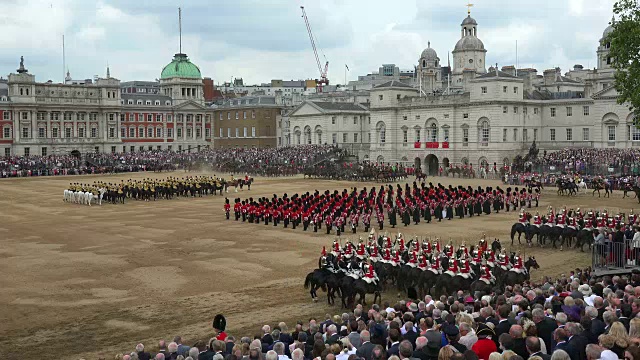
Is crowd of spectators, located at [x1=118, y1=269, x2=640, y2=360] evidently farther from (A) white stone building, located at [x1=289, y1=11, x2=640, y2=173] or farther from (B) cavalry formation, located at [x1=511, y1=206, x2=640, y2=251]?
(A) white stone building, located at [x1=289, y1=11, x2=640, y2=173]

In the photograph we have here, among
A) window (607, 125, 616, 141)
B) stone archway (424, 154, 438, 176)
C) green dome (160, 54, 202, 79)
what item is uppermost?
green dome (160, 54, 202, 79)

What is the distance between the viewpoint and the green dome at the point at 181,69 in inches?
4188

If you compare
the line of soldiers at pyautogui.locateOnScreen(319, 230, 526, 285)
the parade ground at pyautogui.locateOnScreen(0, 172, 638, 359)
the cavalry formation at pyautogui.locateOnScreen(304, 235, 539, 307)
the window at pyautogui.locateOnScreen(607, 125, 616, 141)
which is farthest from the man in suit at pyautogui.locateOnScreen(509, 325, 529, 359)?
the window at pyautogui.locateOnScreen(607, 125, 616, 141)

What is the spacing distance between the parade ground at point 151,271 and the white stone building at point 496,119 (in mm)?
22870

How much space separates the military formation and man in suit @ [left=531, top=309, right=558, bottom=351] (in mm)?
5882

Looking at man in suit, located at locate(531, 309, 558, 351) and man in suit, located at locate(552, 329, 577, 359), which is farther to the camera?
man in suit, located at locate(531, 309, 558, 351)

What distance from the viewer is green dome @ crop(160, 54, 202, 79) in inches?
4188

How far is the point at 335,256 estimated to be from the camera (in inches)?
717

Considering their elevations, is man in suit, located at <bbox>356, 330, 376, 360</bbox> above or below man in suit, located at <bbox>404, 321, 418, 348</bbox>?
below

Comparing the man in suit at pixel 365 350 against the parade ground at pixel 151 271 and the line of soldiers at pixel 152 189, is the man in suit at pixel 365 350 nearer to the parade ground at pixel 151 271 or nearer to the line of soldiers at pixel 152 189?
the parade ground at pixel 151 271

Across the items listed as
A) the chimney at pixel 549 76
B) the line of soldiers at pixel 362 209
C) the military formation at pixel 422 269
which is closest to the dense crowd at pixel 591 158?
the chimney at pixel 549 76

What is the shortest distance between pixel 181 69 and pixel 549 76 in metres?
58.5

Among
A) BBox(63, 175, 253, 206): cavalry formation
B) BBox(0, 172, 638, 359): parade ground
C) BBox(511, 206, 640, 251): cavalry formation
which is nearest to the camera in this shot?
BBox(0, 172, 638, 359): parade ground

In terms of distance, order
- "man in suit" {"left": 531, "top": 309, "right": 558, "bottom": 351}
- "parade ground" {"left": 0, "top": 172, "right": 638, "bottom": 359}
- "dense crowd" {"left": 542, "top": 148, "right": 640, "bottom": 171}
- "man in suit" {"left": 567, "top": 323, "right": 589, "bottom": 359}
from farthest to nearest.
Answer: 1. "dense crowd" {"left": 542, "top": 148, "right": 640, "bottom": 171}
2. "parade ground" {"left": 0, "top": 172, "right": 638, "bottom": 359}
3. "man in suit" {"left": 531, "top": 309, "right": 558, "bottom": 351}
4. "man in suit" {"left": 567, "top": 323, "right": 589, "bottom": 359}
